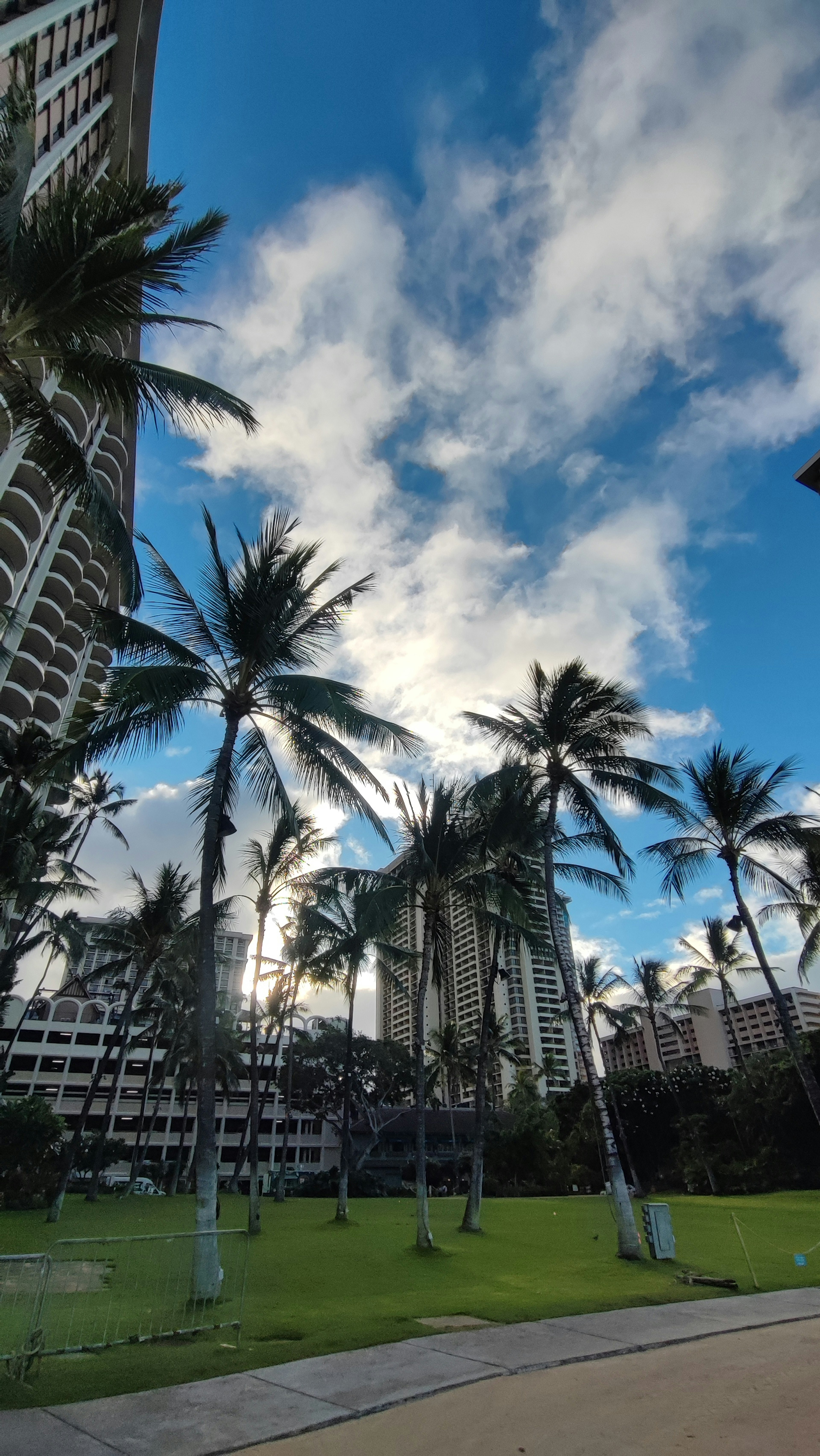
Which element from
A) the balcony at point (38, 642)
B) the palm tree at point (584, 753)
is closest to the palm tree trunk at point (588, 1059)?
the palm tree at point (584, 753)

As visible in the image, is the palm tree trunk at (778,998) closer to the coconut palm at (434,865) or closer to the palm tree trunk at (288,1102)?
the coconut palm at (434,865)

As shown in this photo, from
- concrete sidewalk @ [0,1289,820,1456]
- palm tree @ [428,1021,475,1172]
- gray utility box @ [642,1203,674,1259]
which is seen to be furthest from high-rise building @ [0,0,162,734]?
palm tree @ [428,1021,475,1172]

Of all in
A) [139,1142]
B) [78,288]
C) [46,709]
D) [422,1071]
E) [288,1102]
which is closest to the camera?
[78,288]

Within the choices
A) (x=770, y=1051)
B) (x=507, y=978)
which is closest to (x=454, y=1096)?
(x=770, y=1051)

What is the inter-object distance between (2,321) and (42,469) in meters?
1.64

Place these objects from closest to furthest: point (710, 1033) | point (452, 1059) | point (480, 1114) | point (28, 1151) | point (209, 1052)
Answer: point (209, 1052) < point (480, 1114) < point (28, 1151) < point (452, 1059) < point (710, 1033)

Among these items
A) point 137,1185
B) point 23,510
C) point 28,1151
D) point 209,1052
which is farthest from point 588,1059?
point 137,1185

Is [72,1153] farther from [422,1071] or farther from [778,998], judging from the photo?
[778,998]

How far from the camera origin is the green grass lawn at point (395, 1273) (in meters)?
6.61

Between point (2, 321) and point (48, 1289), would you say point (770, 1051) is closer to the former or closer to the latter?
point (48, 1289)

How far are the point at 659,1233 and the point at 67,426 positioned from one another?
30.1m

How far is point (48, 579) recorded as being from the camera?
36438mm

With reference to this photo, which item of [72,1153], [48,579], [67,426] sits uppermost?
[48,579]

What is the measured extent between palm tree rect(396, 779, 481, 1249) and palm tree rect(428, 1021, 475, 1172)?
32166 millimetres
